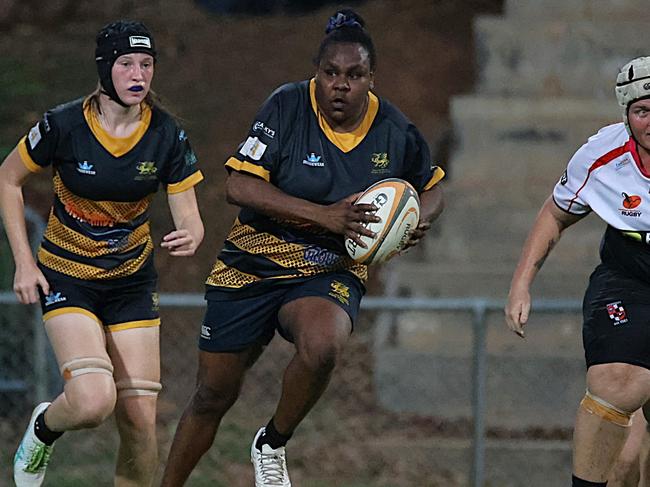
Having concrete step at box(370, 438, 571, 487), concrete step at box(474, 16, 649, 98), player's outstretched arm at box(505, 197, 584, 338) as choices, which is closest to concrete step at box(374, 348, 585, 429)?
concrete step at box(370, 438, 571, 487)

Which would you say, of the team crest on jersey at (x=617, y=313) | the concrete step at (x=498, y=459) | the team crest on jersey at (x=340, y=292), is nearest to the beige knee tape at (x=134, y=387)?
the team crest on jersey at (x=340, y=292)

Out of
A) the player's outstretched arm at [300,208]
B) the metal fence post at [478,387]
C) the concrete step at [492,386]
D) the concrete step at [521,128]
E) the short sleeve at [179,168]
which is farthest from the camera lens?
the concrete step at [521,128]

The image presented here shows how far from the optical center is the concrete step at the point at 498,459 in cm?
964

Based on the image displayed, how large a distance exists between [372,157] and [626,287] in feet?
3.97

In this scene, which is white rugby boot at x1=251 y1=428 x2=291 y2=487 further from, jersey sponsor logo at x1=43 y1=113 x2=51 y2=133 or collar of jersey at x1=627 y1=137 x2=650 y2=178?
collar of jersey at x1=627 y1=137 x2=650 y2=178

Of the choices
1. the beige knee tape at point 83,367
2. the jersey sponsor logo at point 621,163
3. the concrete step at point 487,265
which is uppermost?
the jersey sponsor logo at point 621,163

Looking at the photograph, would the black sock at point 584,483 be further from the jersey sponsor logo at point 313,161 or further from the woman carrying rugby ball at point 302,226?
the jersey sponsor logo at point 313,161

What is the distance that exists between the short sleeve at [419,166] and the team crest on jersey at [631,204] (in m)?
0.96

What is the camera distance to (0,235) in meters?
10.3

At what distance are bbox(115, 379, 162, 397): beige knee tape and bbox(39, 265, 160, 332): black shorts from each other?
0.80ft

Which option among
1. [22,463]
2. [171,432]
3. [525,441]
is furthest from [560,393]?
[22,463]

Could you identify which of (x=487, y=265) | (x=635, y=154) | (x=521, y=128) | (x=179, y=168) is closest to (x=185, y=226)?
(x=179, y=168)

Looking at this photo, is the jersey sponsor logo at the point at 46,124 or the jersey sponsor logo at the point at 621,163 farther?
the jersey sponsor logo at the point at 46,124

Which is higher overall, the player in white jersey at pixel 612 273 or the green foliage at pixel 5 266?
the player in white jersey at pixel 612 273
